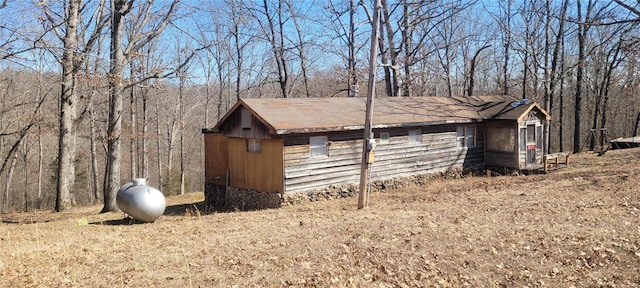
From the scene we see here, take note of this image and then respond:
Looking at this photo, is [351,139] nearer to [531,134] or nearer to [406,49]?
[531,134]

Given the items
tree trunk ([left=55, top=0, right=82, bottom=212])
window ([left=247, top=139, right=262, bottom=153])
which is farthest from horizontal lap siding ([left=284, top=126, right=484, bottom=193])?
tree trunk ([left=55, top=0, right=82, bottom=212])

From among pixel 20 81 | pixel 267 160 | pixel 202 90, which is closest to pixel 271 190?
pixel 267 160

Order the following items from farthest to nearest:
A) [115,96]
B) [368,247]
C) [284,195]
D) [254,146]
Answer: [115,96] < [254,146] < [284,195] < [368,247]

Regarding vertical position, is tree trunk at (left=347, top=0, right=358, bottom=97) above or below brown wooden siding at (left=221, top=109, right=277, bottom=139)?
above

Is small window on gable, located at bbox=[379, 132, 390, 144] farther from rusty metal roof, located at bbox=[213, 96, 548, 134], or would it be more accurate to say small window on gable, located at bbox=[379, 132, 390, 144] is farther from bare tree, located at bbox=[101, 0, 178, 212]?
bare tree, located at bbox=[101, 0, 178, 212]

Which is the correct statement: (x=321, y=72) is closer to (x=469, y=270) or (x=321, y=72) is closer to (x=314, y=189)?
(x=314, y=189)

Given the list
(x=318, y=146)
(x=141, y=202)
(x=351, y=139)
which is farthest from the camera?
(x=351, y=139)

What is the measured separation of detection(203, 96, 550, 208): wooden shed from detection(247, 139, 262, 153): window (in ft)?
0.03

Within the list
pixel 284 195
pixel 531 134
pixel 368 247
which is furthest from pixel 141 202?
pixel 531 134

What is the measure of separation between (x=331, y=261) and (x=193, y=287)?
7.33 ft

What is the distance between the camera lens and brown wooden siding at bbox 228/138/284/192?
14625 mm

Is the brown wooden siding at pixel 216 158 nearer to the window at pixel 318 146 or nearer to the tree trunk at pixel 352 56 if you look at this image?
the window at pixel 318 146

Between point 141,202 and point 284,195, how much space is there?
423 cm

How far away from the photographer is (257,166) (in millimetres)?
15469
